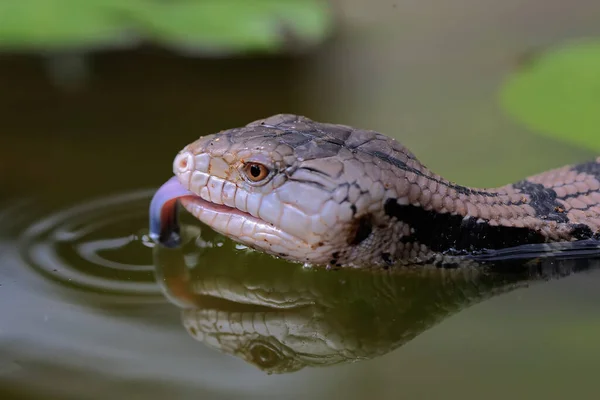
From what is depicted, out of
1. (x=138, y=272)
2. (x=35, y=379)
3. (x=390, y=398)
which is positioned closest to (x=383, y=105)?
(x=138, y=272)

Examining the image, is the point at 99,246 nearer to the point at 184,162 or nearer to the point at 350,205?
the point at 184,162

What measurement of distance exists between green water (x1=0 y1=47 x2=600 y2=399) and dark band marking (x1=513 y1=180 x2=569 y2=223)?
0.76 ft

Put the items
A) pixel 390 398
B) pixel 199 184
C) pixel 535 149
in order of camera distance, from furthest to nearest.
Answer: pixel 535 149
pixel 199 184
pixel 390 398

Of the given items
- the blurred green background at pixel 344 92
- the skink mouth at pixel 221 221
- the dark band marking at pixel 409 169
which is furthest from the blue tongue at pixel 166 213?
the dark band marking at pixel 409 169

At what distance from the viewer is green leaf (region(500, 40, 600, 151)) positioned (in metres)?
3.25

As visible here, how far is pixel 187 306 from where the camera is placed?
234 centimetres

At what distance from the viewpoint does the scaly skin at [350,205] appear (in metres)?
2.29

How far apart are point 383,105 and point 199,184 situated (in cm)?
180

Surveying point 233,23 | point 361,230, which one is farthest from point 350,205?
point 233,23

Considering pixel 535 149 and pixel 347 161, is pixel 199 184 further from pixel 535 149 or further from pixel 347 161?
pixel 535 149

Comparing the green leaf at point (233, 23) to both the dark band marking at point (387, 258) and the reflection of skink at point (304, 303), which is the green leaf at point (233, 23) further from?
the dark band marking at point (387, 258)

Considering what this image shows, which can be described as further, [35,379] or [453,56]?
[453,56]

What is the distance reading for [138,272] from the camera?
248cm

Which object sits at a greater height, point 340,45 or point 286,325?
point 340,45
